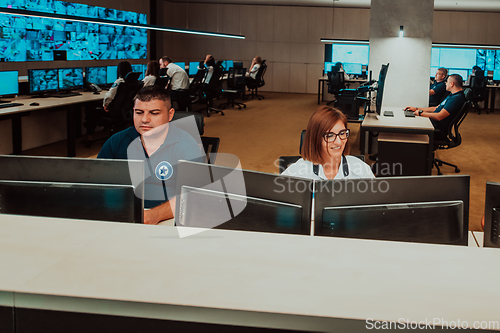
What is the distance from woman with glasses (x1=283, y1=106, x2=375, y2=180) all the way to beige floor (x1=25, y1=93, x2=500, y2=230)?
75.9 inches

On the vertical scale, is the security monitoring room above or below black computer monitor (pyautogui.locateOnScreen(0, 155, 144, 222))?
below

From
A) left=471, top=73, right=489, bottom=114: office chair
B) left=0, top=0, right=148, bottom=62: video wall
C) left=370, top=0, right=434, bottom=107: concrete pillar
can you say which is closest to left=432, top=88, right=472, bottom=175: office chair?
left=370, top=0, right=434, bottom=107: concrete pillar

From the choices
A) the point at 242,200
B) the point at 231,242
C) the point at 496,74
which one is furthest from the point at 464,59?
the point at 231,242

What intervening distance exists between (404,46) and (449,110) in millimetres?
1297

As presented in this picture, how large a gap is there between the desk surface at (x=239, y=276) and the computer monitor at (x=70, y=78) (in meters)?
5.68

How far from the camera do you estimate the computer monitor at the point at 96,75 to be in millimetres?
6992

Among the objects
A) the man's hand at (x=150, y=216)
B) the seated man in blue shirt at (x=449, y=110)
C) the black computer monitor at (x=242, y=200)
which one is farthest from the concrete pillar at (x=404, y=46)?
the black computer monitor at (x=242, y=200)

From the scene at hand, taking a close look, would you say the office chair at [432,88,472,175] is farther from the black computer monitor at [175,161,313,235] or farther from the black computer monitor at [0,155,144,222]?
the black computer monitor at [0,155,144,222]

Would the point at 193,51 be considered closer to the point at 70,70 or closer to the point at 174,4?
the point at 174,4

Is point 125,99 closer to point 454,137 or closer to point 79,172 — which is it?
point 454,137

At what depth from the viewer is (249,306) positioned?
878 mm

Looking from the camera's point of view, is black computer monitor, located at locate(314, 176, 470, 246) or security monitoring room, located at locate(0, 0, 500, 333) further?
black computer monitor, located at locate(314, 176, 470, 246)

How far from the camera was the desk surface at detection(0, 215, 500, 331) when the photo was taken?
2.86 ft

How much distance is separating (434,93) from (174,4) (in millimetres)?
9951
